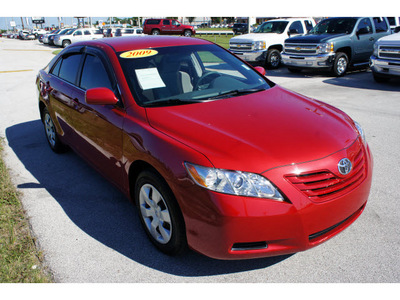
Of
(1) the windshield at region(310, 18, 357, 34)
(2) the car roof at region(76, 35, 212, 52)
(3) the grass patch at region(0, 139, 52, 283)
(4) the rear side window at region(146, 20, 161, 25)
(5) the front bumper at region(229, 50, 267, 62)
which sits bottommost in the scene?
(3) the grass patch at region(0, 139, 52, 283)

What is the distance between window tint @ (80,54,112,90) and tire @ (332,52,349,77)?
9606mm

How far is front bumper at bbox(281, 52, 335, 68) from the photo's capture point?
11.4 meters

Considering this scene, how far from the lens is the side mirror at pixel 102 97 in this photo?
10.4 feet

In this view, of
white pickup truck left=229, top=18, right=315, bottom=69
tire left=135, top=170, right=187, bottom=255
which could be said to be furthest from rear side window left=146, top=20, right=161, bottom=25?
tire left=135, top=170, right=187, bottom=255

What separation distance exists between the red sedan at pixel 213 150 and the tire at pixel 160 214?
0.03 feet

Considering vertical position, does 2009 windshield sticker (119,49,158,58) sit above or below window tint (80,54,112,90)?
above

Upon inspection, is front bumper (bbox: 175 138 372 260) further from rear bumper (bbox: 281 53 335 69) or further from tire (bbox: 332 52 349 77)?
tire (bbox: 332 52 349 77)

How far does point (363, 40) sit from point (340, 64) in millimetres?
1255

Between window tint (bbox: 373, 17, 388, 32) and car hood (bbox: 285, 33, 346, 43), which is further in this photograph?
window tint (bbox: 373, 17, 388, 32)

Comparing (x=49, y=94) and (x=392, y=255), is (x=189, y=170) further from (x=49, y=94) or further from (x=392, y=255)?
(x=49, y=94)

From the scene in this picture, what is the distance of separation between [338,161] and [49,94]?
157 inches

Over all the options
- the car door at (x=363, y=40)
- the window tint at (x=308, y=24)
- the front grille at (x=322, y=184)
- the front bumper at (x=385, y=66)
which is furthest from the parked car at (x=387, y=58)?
the front grille at (x=322, y=184)

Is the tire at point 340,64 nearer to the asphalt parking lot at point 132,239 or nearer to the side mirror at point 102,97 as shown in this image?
the asphalt parking lot at point 132,239

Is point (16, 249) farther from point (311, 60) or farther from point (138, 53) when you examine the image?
point (311, 60)
